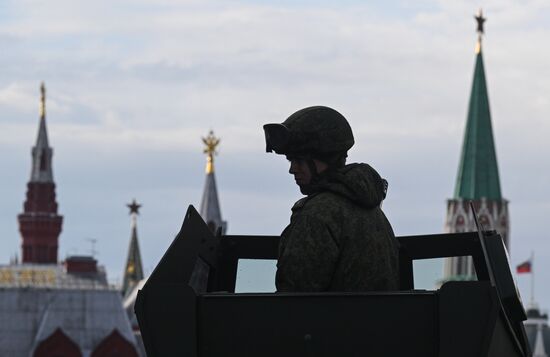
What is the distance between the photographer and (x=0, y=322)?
133500 mm

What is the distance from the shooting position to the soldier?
6.95 meters

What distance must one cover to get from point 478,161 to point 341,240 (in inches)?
6715

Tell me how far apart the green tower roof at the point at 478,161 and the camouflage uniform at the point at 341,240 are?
16959cm

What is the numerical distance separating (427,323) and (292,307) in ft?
1.31

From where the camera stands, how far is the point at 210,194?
171250 millimetres

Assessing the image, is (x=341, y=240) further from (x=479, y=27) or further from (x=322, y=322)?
(x=479, y=27)

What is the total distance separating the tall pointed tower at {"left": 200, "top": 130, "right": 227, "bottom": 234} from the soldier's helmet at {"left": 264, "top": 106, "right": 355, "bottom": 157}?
150 metres

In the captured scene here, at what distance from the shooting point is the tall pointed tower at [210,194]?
545 feet

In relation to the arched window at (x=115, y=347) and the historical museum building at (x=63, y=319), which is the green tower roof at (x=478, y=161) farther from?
the arched window at (x=115, y=347)

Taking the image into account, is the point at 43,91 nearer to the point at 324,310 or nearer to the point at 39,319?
the point at 39,319

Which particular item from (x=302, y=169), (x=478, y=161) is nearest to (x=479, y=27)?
(x=478, y=161)

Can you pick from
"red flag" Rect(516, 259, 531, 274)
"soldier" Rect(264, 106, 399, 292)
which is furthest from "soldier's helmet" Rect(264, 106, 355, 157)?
"red flag" Rect(516, 259, 531, 274)

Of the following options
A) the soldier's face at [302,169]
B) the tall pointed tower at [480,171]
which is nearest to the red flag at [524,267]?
the tall pointed tower at [480,171]

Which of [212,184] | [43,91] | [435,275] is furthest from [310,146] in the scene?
[43,91]
